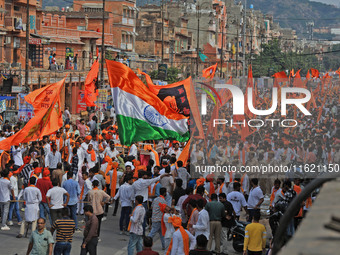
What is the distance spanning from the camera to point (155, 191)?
14250 mm

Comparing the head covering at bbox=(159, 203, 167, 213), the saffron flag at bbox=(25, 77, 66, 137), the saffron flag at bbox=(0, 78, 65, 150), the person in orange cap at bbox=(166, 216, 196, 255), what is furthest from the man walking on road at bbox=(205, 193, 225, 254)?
the saffron flag at bbox=(25, 77, 66, 137)

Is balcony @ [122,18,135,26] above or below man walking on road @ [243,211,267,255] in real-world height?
above

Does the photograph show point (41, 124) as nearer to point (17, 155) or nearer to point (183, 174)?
point (17, 155)

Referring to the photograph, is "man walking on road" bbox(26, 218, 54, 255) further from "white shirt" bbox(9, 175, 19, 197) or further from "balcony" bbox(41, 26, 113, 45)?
"balcony" bbox(41, 26, 113, 45)

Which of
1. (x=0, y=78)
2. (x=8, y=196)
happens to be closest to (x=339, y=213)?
(x=8, y=196)

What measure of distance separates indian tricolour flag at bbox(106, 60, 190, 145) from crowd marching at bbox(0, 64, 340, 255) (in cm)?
69

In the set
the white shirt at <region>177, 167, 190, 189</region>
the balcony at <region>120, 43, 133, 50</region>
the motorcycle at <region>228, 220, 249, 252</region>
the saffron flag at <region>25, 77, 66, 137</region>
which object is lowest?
the motorcycle at <region>228, 220, 249, 252</region>

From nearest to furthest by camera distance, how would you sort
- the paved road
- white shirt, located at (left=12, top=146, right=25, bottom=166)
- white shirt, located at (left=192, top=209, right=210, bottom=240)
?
white shirt, located at (left=192, top=209, right=210, bottom=240)
the paved road
white shirt, located at (left=12, top=146, right=25, bottom=166)

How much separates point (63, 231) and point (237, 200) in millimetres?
3900

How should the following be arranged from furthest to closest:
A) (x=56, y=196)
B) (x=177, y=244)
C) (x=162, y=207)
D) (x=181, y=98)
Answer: (x=181, y=98)
(x=56, y=196)
(x=162, y=207)
(x=177, y=244)

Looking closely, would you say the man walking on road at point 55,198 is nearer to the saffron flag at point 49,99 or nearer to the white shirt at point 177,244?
the white shirt at point 177,244

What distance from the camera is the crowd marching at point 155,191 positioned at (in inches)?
423

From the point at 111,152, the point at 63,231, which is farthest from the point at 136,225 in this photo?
the point at 111,152

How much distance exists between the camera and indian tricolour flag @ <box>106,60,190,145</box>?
1520 cm
